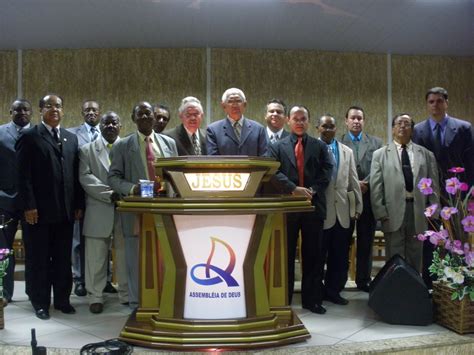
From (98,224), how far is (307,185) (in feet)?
5.30

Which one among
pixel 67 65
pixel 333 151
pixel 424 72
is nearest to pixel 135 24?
pixel 67 65

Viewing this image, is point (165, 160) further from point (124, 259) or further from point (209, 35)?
point (209, 35)

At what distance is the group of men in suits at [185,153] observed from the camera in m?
3.48

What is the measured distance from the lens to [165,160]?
2.70 metres

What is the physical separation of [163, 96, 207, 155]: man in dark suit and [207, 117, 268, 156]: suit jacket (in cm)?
20

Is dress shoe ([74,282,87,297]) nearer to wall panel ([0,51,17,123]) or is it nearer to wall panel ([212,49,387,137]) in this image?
wall panel ([212,49,387,137])

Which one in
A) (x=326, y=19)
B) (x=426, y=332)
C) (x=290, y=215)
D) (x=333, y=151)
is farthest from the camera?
(x=326, y=19)

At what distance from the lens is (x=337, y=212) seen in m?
3.83

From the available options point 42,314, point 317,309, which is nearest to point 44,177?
point 42,314

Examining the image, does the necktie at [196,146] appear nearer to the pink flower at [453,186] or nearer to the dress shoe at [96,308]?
the dress shoe at [96,308]

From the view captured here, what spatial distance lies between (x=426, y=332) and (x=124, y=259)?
222cm

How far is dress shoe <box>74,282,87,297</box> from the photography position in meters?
4.19

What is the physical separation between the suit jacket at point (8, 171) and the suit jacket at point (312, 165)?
213 cm

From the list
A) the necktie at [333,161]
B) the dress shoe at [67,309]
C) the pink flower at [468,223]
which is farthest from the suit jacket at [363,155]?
the dress shoe at [67,309]
